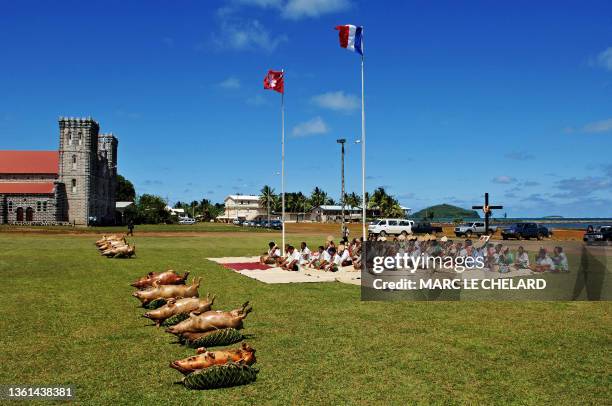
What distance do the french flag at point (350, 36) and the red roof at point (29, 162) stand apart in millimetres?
77796

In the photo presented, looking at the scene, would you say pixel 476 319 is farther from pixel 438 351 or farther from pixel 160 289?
pixel 160 289

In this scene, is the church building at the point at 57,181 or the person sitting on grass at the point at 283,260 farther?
the church building at the point at 57,181

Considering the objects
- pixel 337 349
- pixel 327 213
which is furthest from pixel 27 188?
pixel 327 213

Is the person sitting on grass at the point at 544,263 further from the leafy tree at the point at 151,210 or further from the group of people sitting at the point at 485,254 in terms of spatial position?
the leafy tree at the point at 151,210

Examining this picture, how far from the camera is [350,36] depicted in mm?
21453

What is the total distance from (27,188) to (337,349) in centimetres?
8614

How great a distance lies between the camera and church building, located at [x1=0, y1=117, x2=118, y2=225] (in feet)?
260

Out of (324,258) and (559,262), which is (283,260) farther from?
(559,262)

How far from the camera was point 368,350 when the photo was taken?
338 inches

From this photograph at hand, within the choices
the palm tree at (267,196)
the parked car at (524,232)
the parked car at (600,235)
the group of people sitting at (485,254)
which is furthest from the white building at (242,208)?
the group of people sitting at (485,254)

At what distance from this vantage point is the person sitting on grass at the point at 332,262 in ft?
65.9

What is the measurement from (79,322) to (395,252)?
12.1 m

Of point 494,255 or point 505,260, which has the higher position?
point 494,255

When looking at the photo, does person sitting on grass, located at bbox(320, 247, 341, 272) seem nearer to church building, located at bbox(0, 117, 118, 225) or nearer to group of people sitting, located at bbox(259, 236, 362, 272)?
group of people sitting, located at bbox(259, 236, 362, 272)
